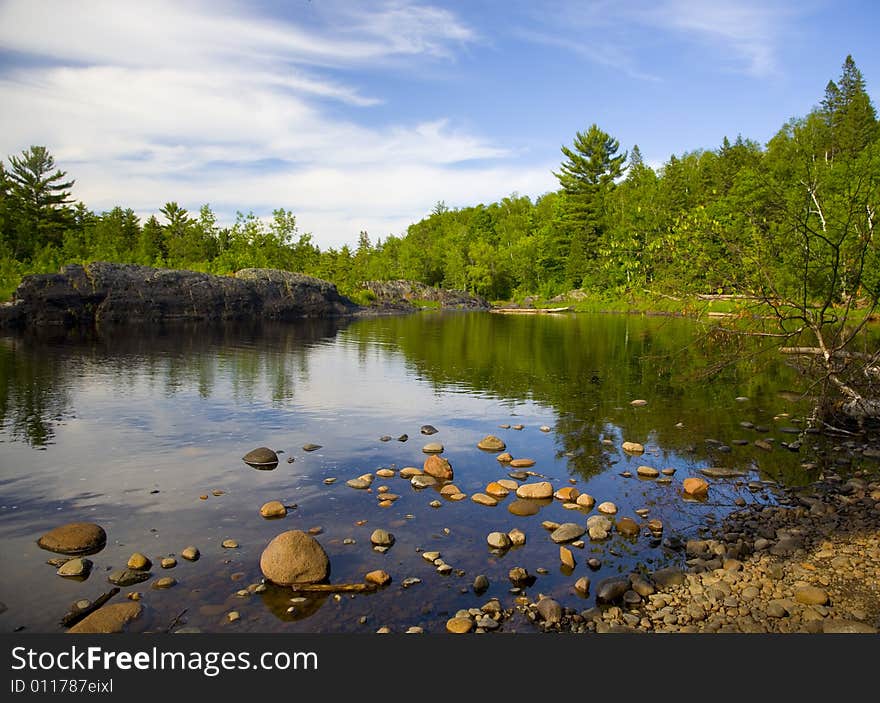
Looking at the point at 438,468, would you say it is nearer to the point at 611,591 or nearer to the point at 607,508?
the point at 607,508

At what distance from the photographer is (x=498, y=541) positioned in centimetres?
1146

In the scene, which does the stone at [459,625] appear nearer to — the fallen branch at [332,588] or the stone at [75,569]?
the fallen branch at [332,588]

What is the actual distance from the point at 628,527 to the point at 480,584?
4170 mm

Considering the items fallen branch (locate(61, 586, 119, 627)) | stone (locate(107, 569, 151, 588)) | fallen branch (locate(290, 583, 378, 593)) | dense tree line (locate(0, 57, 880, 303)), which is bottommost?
fallen branch (locate(61, 586, 119, 627))

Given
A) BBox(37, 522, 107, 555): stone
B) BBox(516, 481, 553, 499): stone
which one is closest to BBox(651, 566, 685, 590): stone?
BBox(516, 481, 553, 499): stone

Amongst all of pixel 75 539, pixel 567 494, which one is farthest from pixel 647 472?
pixel 75 539

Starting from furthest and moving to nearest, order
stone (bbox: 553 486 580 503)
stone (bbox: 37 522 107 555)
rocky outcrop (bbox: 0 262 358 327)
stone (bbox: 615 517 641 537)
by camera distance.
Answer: rocky outcrop (bbox: 0 262 358 327), stone (bbox: 553 486 580 503), stone (bbox: 615 517 641 537), stone (bbox: 37 522 107 555)

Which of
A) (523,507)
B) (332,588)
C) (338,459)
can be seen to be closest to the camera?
(332,588)

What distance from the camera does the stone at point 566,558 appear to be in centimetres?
1067

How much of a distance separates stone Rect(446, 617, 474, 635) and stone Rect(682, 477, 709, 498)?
8.48 meters

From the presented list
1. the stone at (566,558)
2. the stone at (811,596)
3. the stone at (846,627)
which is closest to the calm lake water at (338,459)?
the stone at (566,558)

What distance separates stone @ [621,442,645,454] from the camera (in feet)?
60.6

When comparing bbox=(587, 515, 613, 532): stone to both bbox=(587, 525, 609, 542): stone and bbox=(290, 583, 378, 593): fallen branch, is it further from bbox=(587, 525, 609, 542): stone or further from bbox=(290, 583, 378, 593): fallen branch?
bbox=(290, 583, 378, 593): fallen branch

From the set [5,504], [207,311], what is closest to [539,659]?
[5,504]
